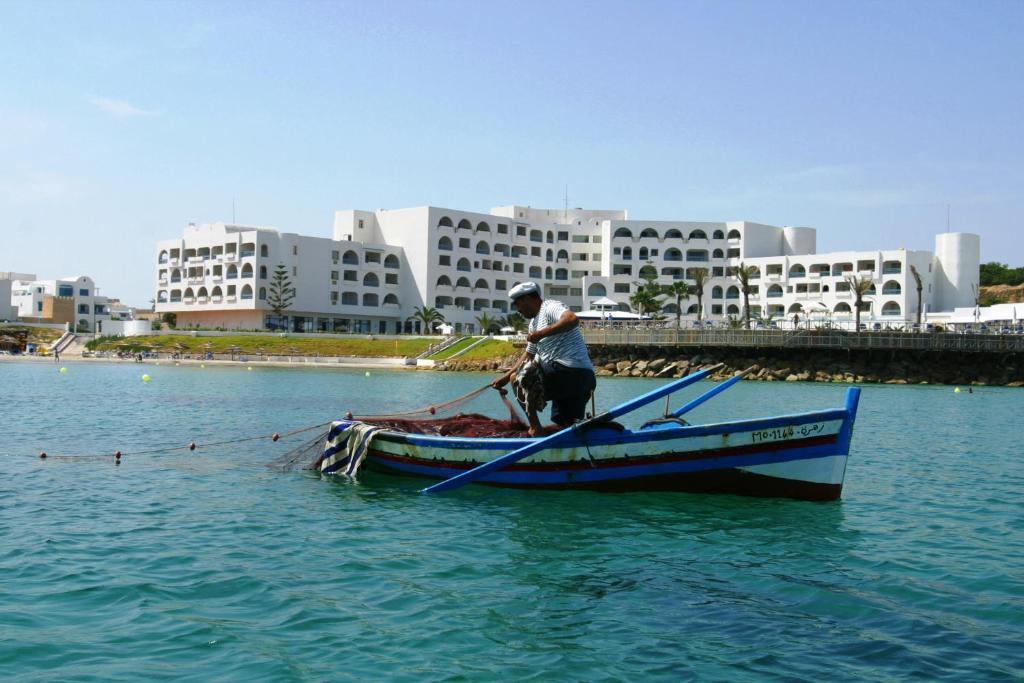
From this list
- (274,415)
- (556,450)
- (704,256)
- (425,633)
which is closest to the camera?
(425,633)

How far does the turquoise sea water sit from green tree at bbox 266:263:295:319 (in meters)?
88.5

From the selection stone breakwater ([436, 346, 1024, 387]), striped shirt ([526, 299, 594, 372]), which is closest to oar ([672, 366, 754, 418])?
striped shirt ([526, 299, 594, 372])

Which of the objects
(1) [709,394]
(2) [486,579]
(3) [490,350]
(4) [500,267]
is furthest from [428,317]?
(2) [486,579]

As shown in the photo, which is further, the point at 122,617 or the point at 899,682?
the point at 122,617

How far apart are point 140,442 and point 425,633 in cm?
1681

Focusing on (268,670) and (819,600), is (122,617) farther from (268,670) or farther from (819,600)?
(819,600)

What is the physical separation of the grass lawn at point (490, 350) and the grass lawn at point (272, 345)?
7064 mm

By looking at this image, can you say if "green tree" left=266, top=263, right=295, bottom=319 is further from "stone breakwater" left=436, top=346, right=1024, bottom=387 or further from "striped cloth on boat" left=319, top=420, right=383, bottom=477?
"striped cloth on boat" left=319, top=420, right=383, bottom=477

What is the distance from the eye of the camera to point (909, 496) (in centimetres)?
1590

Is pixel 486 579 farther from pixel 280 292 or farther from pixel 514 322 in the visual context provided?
pixel 280 292

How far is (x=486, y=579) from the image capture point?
32.5 feet

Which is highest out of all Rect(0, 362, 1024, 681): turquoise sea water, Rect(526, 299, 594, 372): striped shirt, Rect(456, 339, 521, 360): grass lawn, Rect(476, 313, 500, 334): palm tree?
Rect(476, 313, 500, 334): palm tree

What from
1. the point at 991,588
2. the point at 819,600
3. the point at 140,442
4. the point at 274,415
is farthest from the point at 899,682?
the point at 274,415

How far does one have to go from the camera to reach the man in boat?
13477 millimetres
